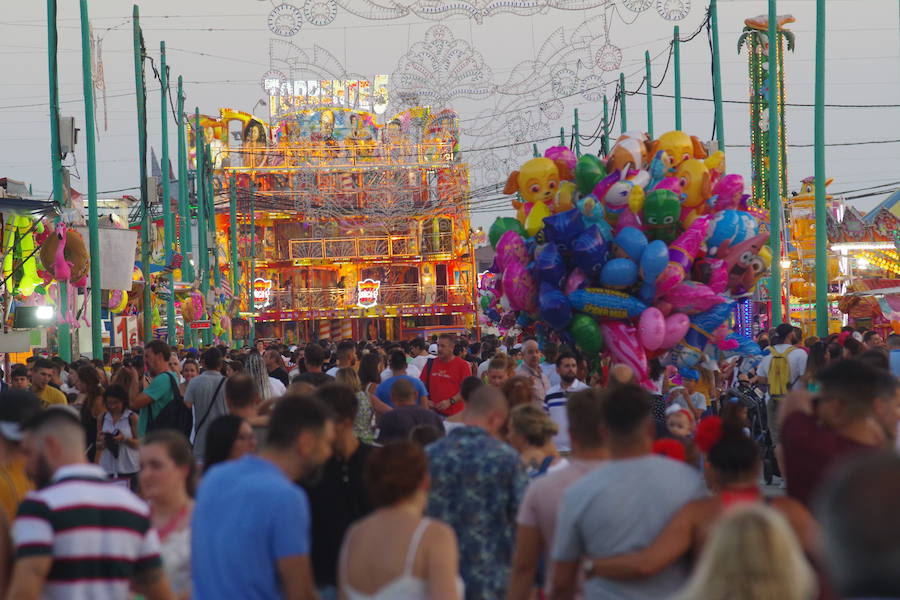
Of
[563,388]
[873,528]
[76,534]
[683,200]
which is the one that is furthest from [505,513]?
[683,200]

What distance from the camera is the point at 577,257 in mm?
16719

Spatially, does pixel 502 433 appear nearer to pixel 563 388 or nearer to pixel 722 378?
pixel 563 388

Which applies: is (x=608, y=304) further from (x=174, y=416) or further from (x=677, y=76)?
(x=677, y=76)

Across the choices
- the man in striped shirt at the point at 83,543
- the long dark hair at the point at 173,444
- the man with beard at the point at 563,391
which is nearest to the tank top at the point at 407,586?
the man in striped shirt at the point at 83,543

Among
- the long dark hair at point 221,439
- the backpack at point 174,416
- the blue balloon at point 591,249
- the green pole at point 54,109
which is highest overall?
the green pole at point 54,109

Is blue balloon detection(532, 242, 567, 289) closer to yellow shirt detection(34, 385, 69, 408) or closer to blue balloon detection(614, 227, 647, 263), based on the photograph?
blue balloon detection(614, 227, 647, 263)

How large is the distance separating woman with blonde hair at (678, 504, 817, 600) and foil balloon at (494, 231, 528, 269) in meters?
14.7

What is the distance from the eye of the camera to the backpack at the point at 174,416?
11.8 m

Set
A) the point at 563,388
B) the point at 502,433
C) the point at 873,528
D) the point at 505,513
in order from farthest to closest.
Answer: the point at 563,388
the point at 502,433
the point at 505,513
the point at 873,528

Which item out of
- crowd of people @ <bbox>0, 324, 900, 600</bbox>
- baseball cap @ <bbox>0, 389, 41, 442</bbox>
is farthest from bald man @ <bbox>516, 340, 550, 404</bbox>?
baseball cap @ <bbox>0, 389, 41, 442</bbox>

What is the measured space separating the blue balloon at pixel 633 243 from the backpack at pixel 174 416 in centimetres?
636

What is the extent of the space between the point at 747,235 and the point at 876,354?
6972 millimetres

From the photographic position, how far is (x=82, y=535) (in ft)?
17.1

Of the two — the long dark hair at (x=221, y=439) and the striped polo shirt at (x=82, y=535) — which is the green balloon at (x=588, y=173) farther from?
the striped polo shirt at (x=82, y=535)
